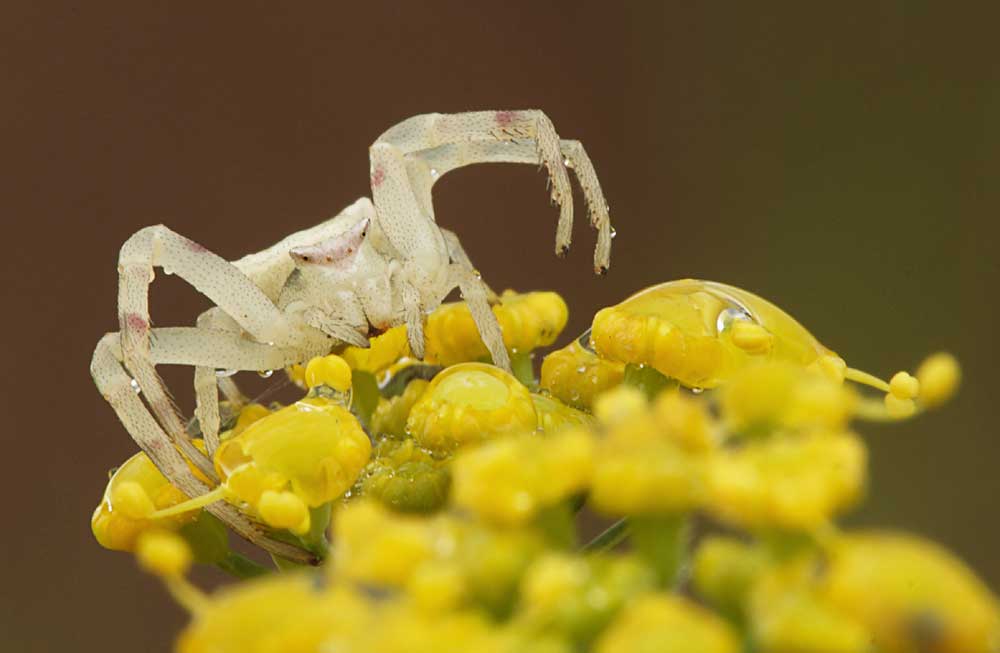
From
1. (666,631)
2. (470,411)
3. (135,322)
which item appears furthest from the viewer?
→ (135,322)

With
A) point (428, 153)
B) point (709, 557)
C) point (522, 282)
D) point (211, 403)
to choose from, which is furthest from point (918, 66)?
point (709, 557)

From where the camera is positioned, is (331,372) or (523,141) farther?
(523,141)

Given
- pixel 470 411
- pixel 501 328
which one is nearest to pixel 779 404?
pixel 470 411

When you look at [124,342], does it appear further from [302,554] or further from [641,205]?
[641,205]

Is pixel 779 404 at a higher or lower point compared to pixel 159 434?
higher

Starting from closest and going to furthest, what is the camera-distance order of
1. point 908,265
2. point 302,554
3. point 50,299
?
point 302,554 < point 908,265 < point 50,299

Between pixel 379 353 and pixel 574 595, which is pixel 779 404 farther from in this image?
pixel 379 353
